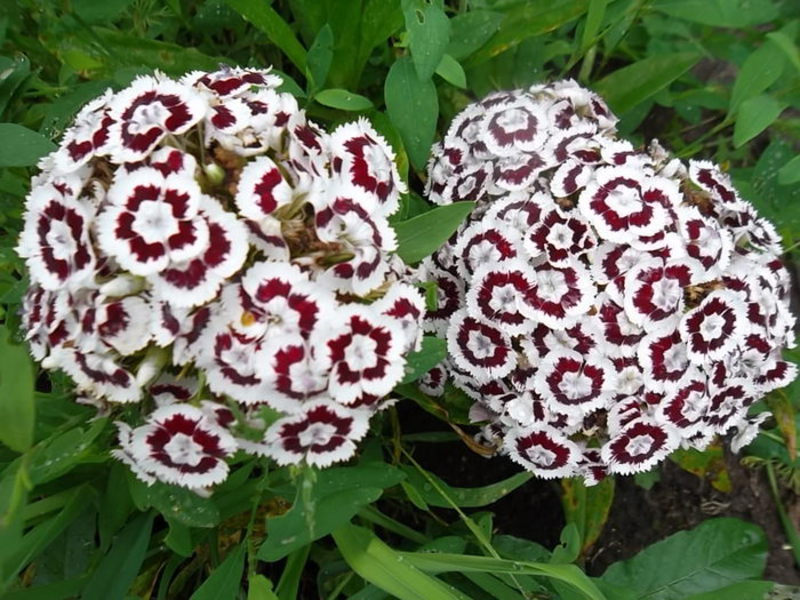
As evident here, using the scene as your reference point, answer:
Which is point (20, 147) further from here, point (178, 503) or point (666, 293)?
point (666, 293)

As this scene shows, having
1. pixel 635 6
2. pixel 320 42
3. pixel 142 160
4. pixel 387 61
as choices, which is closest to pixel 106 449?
pixel 142 160

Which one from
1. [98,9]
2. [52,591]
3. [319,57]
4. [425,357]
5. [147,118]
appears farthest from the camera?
[98,9]

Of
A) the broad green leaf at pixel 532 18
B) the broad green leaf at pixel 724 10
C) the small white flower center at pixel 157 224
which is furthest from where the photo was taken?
the broad green leaf at pixel 532 18

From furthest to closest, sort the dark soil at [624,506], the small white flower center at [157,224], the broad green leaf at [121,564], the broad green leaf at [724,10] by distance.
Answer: the dark soil at [624,506] < the broad green leaf at [724,10] < the broad green leaf at [121,564] < the small white flower center at [157,224]

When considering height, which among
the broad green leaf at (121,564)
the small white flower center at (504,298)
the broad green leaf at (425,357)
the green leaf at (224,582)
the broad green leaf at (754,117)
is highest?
the broad green leaf at (754,117)

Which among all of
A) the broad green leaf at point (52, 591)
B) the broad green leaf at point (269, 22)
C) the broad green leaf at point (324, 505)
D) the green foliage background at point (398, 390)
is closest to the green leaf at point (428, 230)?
the green foliage background at point (398, 390)

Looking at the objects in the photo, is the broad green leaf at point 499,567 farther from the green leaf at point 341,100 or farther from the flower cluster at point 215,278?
the green leaf at point 341,100

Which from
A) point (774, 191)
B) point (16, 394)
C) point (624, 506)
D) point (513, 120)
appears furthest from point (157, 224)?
point (624, 506)

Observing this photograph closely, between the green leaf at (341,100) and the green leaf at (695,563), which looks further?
the green leaf at (695,563)
